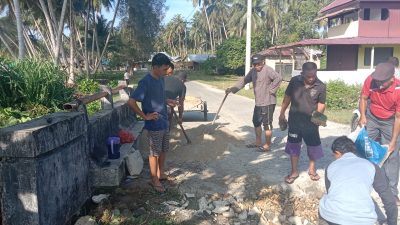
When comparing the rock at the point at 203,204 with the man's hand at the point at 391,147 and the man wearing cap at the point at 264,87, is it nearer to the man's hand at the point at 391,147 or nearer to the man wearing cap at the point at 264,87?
the man's hand at the point at 391,147

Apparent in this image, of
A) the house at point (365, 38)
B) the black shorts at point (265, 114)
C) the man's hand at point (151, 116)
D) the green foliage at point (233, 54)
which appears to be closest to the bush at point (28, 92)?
the man's hand at point (151, 116)

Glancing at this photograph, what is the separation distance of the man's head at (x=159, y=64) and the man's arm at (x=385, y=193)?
2584 mm

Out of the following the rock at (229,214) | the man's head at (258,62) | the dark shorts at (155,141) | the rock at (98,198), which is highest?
the man's head at (258,62)

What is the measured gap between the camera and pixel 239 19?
57781mm

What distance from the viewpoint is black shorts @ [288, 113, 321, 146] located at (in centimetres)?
529

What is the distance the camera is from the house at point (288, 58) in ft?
95.8

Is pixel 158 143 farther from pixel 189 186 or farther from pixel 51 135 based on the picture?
pixel 51 135

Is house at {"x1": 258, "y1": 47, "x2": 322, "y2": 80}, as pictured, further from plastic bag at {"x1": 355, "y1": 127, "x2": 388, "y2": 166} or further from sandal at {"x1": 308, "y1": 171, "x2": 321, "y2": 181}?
plastic bag at {"x1": 355, "y1": 127, "x2": 388, "y2": 166}

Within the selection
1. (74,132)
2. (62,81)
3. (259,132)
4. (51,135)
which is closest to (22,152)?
(51,135)

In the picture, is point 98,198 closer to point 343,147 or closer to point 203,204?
point 203,204

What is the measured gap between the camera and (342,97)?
13508mm

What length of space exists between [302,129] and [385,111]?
3.61 ft

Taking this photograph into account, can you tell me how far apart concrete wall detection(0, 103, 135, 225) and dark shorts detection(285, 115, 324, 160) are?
2.80 metres

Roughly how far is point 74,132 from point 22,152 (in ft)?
2.67
